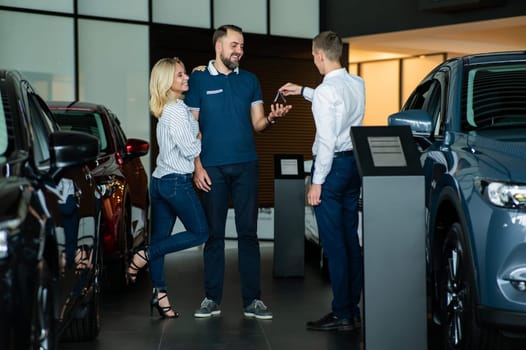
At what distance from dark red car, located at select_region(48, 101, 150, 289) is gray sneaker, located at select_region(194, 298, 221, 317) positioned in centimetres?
99

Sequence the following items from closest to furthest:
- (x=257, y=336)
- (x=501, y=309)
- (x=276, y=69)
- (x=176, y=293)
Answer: (x=501, y=309) → (x=257, y=336) → (x=176, y=293) → (x=276, y=69)

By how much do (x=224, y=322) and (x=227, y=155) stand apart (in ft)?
4.02

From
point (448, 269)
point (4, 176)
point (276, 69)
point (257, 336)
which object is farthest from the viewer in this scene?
point (276, 69)

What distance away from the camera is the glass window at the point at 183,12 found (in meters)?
15.3

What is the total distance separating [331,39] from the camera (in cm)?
630

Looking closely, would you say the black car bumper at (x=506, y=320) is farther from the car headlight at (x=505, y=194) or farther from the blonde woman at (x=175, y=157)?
the blonde woman at (x=175, y=157)

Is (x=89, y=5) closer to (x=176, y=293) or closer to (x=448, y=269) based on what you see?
(x=176, y=293)

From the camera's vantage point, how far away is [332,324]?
20.8ft

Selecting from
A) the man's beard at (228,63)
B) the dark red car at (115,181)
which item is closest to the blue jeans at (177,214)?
the dark red car at (115,181)

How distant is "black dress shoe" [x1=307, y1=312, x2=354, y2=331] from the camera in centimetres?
631

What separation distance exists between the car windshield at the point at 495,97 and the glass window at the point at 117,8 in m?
9.61

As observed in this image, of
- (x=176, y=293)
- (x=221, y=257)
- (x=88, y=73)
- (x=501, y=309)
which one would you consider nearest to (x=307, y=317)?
(x=221, y=257)

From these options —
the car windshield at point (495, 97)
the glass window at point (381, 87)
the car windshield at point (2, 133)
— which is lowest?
the car windshield at point (2, 133)

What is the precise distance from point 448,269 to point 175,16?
11066mm
